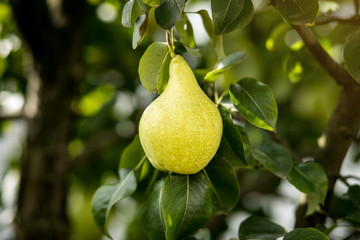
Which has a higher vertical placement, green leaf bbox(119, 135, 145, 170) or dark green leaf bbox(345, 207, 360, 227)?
green leaf bbox(119, 135, 145, 170)

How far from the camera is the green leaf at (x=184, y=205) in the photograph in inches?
25.1

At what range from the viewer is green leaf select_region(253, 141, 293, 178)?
31.2 inches

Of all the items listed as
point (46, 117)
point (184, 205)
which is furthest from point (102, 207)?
point (46, 117)

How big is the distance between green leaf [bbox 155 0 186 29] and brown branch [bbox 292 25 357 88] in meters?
0.28

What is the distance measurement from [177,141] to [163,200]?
113 millimetres

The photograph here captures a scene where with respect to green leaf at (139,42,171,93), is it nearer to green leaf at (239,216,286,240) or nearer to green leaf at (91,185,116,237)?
green leaf at (91,185,116,237)

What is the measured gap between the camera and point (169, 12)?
57cm

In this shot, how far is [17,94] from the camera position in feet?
6.97

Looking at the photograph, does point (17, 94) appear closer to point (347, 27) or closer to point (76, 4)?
point (76, 4)

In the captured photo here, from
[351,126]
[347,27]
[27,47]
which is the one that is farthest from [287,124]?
[27,47]

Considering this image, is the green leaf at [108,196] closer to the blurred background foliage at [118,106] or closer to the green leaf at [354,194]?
the green leaf at [354,194]

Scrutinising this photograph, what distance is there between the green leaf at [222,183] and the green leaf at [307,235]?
0.11 metres

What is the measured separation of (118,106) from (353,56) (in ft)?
4.79

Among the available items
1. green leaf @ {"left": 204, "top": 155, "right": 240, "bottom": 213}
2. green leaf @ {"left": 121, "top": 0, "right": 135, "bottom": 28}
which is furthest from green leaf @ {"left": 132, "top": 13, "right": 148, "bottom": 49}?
green leaf @ {"left": 204, "top": 155, "right": 240, "bottom": 213}
